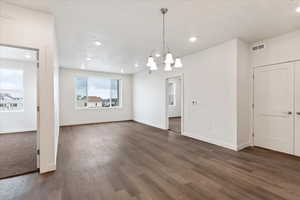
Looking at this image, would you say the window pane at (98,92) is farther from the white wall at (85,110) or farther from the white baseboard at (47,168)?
the white baseboard at (47,168)

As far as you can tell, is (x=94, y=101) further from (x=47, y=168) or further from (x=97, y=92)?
(x=47, y=168)

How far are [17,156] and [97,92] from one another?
17.0 ft

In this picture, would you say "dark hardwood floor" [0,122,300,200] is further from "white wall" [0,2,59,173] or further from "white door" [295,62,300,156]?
"white wall" [0,2,59,173]

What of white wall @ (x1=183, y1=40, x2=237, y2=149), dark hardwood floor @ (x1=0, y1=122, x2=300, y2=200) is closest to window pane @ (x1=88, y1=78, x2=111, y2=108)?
dark hardwood floor @ (x1=0, y1=122, x2=300, y2=200)

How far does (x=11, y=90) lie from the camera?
5902mm

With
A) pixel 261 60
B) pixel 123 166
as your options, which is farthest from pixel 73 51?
pixel 261 60

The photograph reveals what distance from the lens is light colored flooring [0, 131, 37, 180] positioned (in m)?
2.81

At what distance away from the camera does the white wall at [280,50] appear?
3470mm

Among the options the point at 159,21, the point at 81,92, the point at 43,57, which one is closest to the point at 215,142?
the point at 159,21

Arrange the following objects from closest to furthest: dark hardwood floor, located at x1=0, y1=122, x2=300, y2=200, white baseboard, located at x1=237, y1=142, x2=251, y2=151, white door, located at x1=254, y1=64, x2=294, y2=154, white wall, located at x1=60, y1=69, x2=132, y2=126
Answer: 1. dark hardwood floor, located at x1=0, y1=122, x2=300, y2=200
2. white door, located at x1=254, y1=64, x2=294, y2=154
3. white baseboard, located at x1=237, y1=142, x2=251, y2=151
4. white wall, located at x1=60, y1=69, x2=132, y2=126

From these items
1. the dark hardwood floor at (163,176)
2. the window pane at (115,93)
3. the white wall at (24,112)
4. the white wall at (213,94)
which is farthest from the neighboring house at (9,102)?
the white wall at (213,94)

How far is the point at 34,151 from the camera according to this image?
3.80 meters

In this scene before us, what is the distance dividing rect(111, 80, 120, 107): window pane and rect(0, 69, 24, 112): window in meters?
4.09

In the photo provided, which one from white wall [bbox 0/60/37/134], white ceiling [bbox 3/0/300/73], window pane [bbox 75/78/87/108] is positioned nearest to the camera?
white ceiling [bbox 3/0/300/73]
